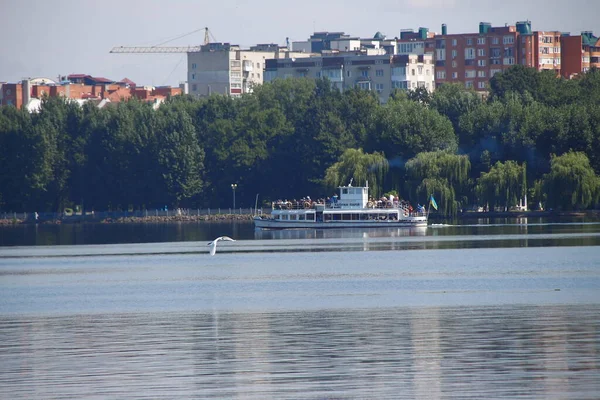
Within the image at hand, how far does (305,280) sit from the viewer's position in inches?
2168

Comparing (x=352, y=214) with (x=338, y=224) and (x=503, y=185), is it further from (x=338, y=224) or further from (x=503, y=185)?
(x=503, y=185)

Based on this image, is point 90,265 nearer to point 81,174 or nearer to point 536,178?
point 536,178

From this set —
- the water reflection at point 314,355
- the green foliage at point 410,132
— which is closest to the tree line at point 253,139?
the green foliage at point 410,132

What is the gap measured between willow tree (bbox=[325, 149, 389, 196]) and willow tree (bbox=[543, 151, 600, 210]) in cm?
1781

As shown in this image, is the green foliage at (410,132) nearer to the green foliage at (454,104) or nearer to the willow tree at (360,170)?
the willow tree at (360,170)

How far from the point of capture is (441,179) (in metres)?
115

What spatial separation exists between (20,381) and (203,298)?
20.0 metres

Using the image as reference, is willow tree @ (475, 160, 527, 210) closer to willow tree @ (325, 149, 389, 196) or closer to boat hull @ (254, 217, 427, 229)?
boat hull @ (254, 217, 427, 229)

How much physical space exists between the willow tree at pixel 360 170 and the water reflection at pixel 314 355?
80.2 metres

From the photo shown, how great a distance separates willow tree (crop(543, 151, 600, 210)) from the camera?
353 feet

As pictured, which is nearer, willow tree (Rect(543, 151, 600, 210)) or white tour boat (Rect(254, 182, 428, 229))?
willow tree (Rect(543, 151, 600, 210))

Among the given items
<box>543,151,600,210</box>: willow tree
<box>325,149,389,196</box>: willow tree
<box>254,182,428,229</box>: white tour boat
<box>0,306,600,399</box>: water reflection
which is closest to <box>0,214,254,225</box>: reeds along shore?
<box>325,149,389,196</box>: willow tree

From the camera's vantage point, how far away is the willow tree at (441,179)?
114125 mm

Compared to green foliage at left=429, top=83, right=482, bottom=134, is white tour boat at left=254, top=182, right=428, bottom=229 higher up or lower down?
lower down
